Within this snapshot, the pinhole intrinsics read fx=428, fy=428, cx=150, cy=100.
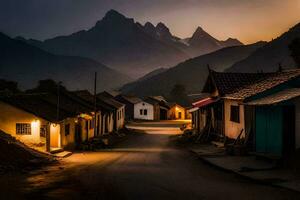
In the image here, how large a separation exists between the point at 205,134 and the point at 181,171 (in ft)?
61.5

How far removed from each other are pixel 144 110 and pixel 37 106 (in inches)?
2582

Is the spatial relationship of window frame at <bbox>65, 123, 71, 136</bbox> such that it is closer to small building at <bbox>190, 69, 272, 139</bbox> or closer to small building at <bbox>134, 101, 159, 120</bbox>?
small building at <bbox>190, 69, 272, 139</bbox>

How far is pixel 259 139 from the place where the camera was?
81.5 feet

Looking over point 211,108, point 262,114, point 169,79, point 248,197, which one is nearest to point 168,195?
point 248,197

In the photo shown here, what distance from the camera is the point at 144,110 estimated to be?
332 ft

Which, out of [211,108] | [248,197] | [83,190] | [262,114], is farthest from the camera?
[211,108]

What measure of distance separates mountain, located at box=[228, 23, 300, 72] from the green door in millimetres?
141042

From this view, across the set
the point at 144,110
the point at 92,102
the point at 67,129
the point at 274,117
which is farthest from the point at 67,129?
the point at 144,110

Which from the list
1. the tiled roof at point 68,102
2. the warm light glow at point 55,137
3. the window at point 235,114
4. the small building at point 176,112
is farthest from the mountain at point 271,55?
the warm light glow at point 55,137

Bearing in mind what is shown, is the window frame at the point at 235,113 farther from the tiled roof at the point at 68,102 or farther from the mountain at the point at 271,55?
the mountain at the point at 271,55

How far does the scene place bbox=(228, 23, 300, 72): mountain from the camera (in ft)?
547

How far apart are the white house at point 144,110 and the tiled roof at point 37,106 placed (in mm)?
61595

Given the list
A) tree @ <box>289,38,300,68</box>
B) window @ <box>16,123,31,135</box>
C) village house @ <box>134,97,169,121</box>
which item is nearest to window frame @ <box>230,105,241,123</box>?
window @ <box>16,123,31,135</box>

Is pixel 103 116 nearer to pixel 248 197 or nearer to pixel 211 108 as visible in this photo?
pixel 211 108
